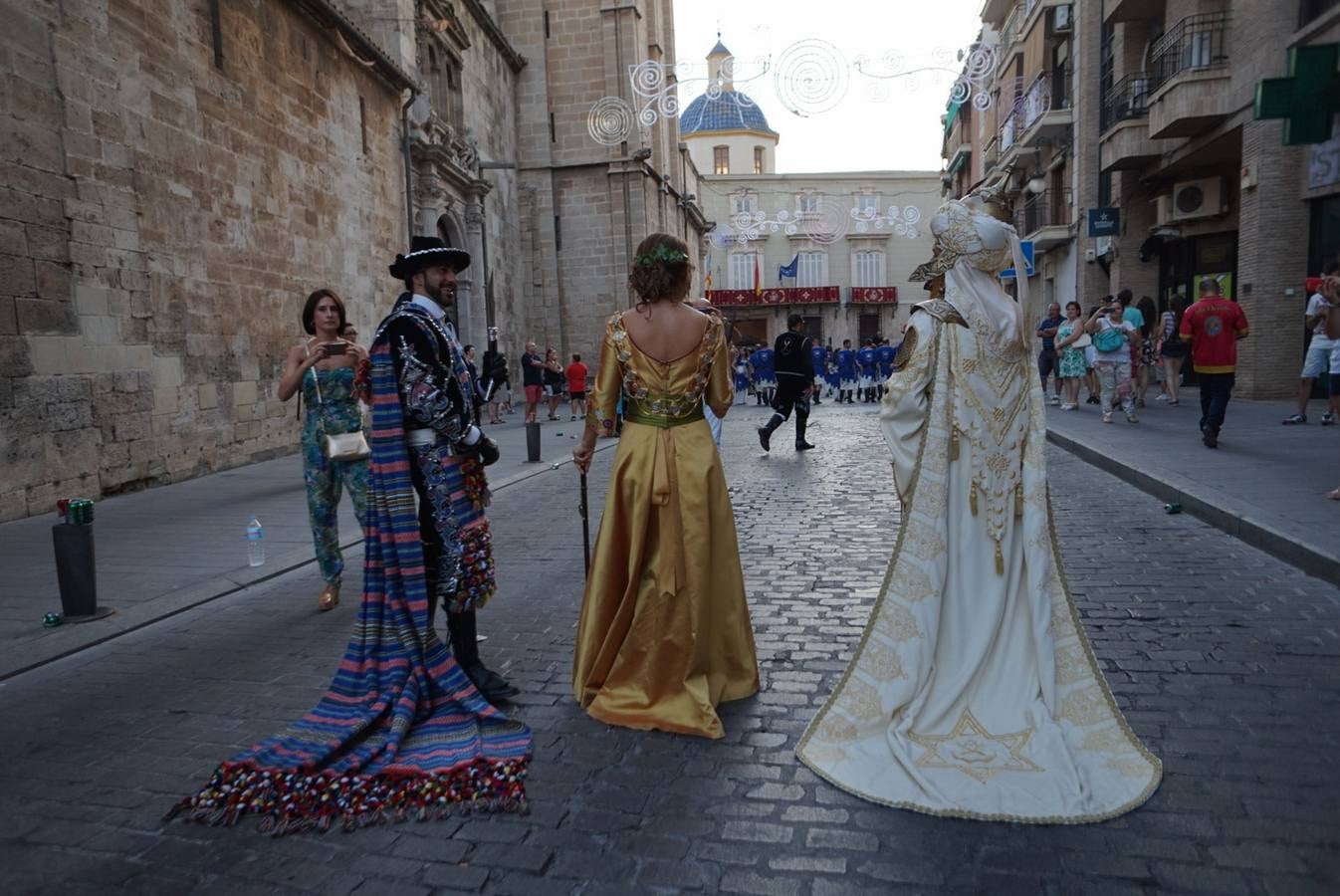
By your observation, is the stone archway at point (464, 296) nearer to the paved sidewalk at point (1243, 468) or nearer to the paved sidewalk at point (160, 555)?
the paved sidewalk at point (160, 555)

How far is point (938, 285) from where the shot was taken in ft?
11.1

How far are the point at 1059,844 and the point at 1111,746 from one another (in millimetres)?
557

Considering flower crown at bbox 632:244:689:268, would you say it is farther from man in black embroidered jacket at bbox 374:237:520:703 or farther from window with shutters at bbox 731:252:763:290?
window with shutters at bbox 731:252:763:290

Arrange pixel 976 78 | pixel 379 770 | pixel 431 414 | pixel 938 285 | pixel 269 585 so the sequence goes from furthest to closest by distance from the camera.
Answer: pixel 976 78, pixel 269 585, pixel 431 414, pixel 938 285, pixel 379 770

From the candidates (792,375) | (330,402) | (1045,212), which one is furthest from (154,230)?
(1045,212)

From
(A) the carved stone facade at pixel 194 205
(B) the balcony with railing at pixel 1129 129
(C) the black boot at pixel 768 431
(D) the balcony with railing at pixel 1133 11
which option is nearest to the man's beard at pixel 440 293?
(A) the carved stone facade at pixel 194 205

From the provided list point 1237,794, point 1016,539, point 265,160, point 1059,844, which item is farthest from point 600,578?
point 265,160

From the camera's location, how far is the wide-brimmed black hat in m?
3.72

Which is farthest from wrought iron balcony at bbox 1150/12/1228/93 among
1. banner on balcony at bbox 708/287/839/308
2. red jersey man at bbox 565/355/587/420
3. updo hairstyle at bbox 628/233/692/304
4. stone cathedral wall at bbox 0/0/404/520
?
banner on balcony at bbox 708/287/839/308

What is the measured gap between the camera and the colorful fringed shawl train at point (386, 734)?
9.67ft

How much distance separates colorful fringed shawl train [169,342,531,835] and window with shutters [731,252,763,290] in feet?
183

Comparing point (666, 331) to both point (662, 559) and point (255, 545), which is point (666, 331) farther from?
point (255, 545)

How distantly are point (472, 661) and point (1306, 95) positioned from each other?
8789 millimetres

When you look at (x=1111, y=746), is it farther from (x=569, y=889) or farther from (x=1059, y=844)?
(x=569, y=889)
